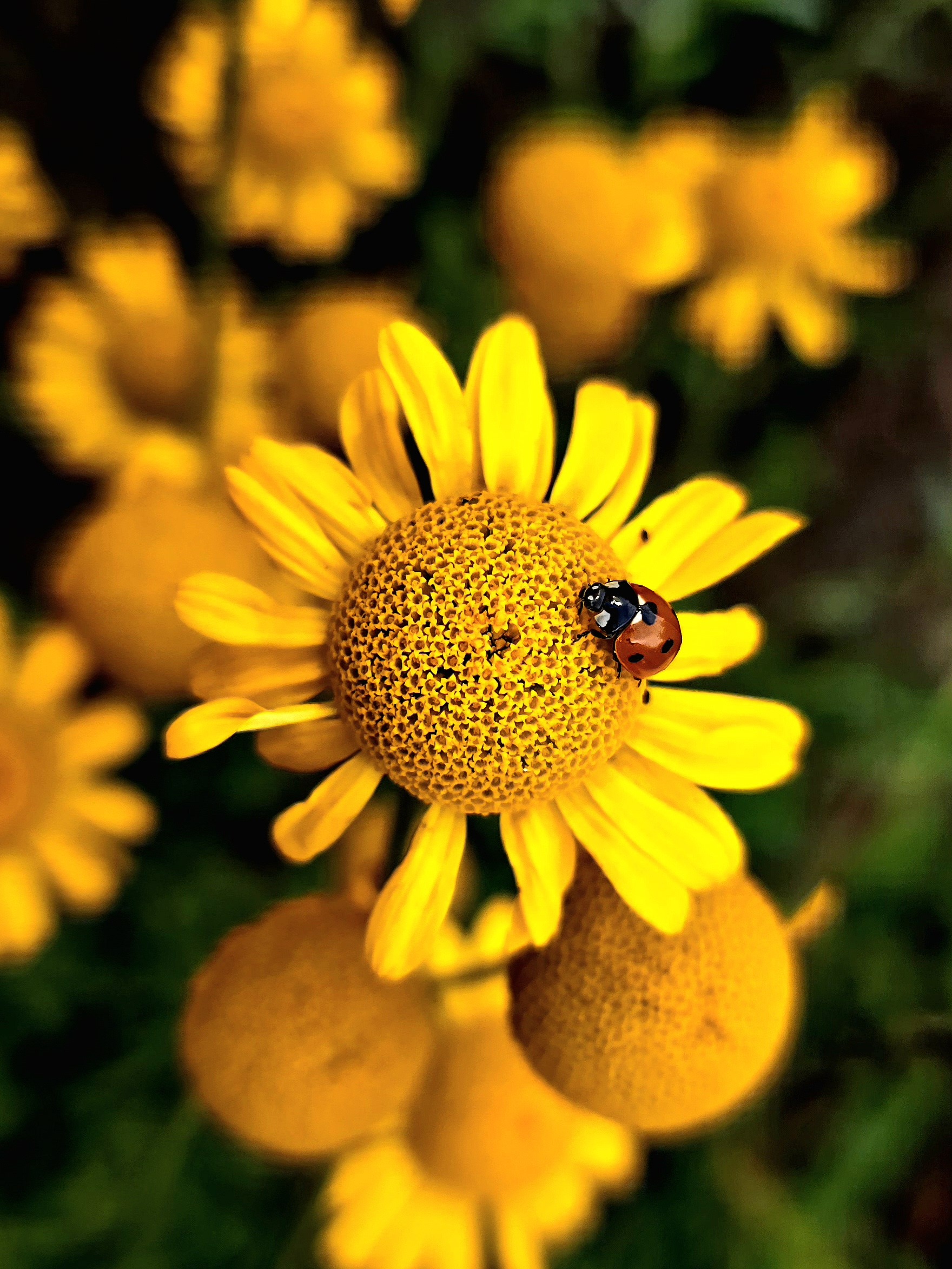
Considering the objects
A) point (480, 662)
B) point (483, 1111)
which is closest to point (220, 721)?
point (480, 662)

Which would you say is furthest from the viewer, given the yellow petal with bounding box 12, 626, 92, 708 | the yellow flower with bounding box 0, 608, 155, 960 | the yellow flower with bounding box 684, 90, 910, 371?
the yellow flower with bounding box 684, 90, 910, 371

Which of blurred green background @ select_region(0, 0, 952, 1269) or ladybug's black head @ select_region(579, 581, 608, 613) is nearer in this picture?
ladybug's black head @ select_region(579, 581, 608, 613)

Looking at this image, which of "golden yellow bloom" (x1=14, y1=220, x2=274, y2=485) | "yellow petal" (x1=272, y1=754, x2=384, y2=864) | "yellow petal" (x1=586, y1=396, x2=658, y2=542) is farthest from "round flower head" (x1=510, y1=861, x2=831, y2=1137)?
"golden yellow bloom" (x1=14, y1=220, x2=274, y2=485)

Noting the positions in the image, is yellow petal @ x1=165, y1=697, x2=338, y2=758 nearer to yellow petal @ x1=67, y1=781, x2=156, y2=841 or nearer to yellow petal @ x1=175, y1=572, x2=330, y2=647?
yellow petal @ x1=175, y1=572, x2=330, y2=647

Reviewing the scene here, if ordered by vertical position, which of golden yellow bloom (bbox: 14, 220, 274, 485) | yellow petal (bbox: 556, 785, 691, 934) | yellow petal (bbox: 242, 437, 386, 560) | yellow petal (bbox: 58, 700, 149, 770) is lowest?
yellow petal (bbox: 58, 700, 149, 770)

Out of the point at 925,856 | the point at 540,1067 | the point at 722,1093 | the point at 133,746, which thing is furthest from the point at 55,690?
the point at 925,856

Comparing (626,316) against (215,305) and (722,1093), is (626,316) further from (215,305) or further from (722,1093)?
(722,1093)
